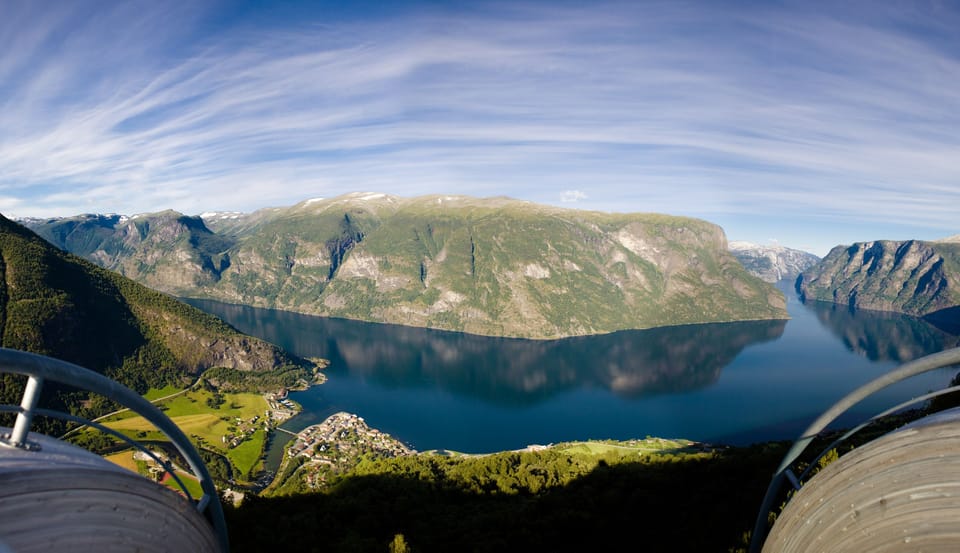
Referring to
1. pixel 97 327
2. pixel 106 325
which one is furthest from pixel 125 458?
pixel 106 325

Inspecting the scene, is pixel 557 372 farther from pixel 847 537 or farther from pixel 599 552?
pixel 847 537

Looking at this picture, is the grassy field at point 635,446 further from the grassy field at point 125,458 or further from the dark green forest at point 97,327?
the dark green forest at point 97,327

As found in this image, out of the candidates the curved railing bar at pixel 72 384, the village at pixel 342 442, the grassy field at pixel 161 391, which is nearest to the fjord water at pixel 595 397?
the village at pixel 342 442

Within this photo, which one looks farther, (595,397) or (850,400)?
(595,397)

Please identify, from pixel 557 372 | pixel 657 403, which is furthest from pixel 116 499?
pixel 557 372

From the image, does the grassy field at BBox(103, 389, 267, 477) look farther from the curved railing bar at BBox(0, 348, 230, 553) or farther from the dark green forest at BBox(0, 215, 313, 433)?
the curved railing bar at BBox(0, 348, 230, 553)

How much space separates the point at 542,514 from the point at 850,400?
71.4ft

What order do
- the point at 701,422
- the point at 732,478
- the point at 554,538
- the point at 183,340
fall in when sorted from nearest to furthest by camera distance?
the point at 554,538 < the point at 732,478 < the point at 701,422 < the point at 183,340

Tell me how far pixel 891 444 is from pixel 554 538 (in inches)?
744

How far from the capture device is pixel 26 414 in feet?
17.4

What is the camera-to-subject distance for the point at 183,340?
552 ft

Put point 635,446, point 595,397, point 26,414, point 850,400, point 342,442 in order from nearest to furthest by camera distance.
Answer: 1. point 26,414
2. point 850,400
3. point 635,446
4. point 342,442
5. point 595,397

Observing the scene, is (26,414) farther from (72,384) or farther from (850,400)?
(850,400)

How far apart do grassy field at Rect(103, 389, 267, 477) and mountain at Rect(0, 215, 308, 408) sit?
681 inches
